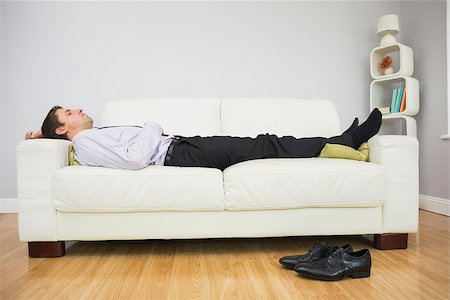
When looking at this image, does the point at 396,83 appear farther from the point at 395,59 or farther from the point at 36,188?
the point at 36,188

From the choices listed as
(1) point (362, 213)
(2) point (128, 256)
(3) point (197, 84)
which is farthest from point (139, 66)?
(1) point (362, 213)

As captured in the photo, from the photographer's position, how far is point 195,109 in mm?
2629

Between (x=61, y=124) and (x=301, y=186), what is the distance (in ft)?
4.58

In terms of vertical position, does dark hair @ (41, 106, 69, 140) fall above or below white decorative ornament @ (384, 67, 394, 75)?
below

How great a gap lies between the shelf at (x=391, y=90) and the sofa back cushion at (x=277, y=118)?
0.90 metres

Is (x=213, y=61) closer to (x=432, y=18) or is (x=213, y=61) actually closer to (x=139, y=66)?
(x=139, y=66)

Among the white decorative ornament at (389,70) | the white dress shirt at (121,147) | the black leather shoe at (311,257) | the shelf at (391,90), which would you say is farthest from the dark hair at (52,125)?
the white decorative ornament at (389,70)

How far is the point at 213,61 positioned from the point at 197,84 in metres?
0.25

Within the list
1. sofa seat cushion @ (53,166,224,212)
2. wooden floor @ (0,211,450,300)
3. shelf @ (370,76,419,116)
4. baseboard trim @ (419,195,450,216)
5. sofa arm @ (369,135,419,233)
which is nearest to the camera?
wooden floor @ (0,211,450,300)

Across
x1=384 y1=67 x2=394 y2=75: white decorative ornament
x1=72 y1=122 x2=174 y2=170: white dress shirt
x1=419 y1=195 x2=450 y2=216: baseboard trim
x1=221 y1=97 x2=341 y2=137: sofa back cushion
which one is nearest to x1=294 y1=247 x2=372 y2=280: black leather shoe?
x1=72 y1=122 x2=174 y2=170: white dress shirt

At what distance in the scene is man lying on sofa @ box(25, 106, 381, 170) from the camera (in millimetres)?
1985

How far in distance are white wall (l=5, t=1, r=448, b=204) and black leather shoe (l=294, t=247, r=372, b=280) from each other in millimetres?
2128

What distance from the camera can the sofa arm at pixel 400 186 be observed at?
1.98 metres

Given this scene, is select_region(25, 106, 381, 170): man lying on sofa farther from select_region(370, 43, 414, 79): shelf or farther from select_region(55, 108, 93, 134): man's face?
select_region(370, 43, 414, 79): shelf
